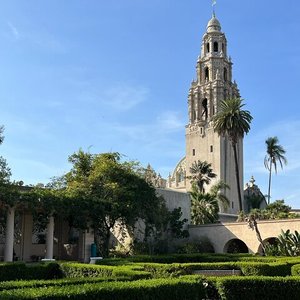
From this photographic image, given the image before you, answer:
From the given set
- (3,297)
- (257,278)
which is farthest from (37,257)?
(3,297)

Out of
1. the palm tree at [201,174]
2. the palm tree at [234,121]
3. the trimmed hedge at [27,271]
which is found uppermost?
the palm tree at [234,121]

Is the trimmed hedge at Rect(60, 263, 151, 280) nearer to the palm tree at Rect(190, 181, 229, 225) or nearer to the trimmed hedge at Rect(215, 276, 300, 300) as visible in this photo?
the trimmed hedge at Rect(215, 276, 300, 300)

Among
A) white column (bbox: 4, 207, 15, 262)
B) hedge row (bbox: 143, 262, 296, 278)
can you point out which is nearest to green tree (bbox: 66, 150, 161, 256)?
white column (bbox: 4, 207, 15, 262)

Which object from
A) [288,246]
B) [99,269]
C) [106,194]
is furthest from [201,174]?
[99,269]

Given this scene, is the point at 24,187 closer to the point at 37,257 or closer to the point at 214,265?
the point at 37,257

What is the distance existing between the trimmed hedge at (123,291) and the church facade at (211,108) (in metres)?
56.7

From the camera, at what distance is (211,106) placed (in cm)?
7131

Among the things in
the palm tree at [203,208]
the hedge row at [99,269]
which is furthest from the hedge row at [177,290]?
the palm tree at [203,208]

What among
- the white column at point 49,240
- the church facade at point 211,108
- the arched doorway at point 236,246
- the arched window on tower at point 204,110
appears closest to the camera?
the white column at point 49,240

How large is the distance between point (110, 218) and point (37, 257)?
547 centimetres

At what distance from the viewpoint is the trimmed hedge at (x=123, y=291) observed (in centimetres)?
916

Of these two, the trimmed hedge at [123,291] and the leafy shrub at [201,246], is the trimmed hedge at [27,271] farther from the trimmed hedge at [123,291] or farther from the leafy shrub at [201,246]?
the leafy shrub at [201,246]

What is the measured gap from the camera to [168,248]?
4100 centimetres

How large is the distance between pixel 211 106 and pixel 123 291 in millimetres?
62588
